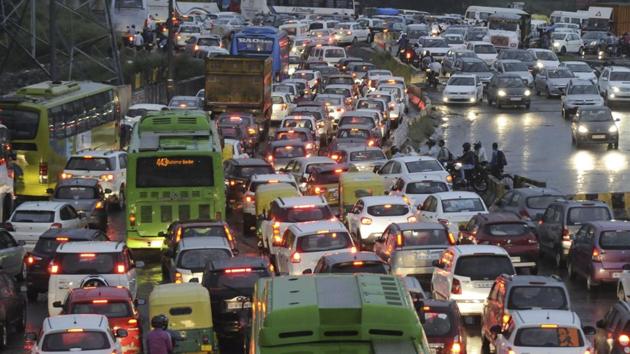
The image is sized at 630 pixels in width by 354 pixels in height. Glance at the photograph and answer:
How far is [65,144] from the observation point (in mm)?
45812

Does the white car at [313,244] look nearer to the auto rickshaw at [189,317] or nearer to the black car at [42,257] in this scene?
the black car at [42,257]

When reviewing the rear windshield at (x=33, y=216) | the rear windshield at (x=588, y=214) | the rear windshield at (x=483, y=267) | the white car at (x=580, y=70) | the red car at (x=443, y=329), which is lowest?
the white car at (x=580, y=70)

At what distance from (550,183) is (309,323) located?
33177 millimetres

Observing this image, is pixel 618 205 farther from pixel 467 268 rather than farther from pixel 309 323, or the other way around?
pixel 309 323

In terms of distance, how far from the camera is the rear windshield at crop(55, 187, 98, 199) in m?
39.7

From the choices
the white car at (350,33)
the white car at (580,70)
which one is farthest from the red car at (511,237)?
the white car at (350,33)

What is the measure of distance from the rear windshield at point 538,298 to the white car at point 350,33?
7656 centimetres

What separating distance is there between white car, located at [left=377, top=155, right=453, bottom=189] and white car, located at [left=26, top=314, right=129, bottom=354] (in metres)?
21.2

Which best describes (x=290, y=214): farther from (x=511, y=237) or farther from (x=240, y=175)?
(x=240, y=175)

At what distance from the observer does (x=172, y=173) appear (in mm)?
35656

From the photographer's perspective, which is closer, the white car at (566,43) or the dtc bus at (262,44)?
the dtc bus at (262,44)

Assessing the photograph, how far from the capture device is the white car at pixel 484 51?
8388 cm

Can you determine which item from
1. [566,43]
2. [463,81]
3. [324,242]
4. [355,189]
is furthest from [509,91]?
[324,242]

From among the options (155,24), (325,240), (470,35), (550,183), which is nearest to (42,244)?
(325,240)
